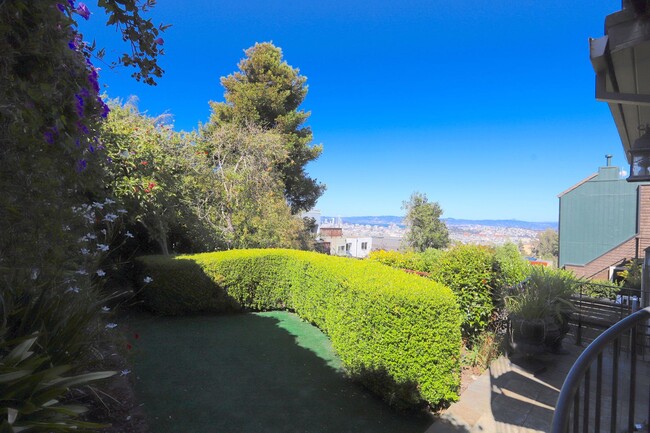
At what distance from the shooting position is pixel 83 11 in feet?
7.25

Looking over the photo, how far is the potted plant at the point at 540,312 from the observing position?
4.42m

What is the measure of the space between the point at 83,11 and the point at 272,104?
45.7ft

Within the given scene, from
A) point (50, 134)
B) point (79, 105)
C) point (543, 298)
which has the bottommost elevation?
point (543, 298)

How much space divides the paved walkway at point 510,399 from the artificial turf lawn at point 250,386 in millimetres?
381

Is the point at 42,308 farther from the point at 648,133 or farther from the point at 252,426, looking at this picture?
the point at 648,133

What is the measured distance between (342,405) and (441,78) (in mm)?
15201

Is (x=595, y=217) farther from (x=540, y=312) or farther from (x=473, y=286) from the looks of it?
(x=540, y=312)

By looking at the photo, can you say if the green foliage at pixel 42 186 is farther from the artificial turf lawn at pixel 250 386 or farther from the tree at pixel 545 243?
the tree at pixel 545 243

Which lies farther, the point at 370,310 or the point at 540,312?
the point at 540,312

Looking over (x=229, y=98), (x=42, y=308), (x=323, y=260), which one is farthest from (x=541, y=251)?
(x=42, y=308)

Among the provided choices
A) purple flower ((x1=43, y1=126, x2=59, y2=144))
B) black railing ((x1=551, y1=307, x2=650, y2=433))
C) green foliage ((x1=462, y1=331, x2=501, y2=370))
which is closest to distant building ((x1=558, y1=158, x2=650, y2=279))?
green foliage ((x1=462, y1=331, x2=501, y2=370))

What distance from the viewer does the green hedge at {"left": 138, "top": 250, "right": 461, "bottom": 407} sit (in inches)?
145

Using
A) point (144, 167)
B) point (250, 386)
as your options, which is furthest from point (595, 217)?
point (144, 167)

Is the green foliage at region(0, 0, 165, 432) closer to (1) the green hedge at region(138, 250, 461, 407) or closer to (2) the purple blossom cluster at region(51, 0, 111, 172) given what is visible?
(2) the purple blossom cluster at region(51, 0, 111, 172)
